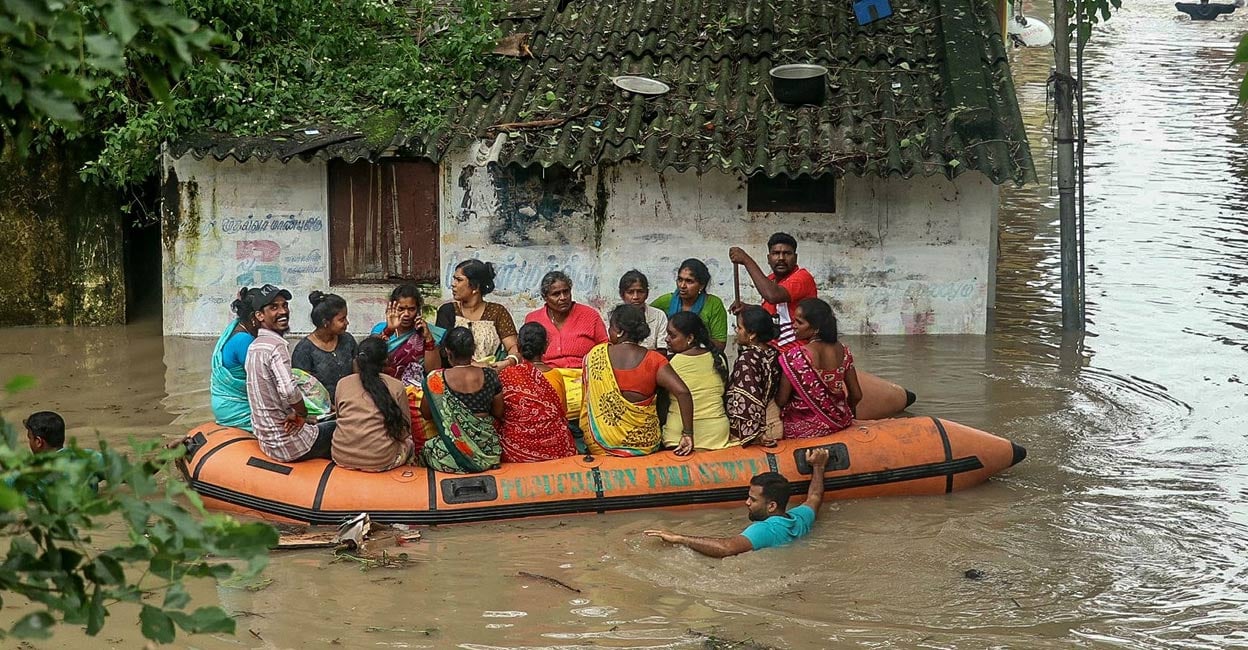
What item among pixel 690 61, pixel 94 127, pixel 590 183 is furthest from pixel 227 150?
pixel 690 61

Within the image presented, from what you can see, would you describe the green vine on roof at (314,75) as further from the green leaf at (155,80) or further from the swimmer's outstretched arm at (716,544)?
the green leaf at (155,80)

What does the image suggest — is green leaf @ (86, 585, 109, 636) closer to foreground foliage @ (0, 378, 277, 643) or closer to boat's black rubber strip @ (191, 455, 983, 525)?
foreground foliage @ (0, 378, 277, 643)

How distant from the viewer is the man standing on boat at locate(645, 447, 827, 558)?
7.09 meters

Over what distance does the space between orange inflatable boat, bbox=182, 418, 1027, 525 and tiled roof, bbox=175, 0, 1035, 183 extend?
335cm

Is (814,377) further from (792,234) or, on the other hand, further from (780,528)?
(792,234)

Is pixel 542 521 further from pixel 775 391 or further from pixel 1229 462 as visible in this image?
pixel 1229 462

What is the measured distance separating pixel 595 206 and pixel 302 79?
2912 mm

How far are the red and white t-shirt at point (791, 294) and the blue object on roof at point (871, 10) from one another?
4.65 m

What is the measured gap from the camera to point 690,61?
41.7ft

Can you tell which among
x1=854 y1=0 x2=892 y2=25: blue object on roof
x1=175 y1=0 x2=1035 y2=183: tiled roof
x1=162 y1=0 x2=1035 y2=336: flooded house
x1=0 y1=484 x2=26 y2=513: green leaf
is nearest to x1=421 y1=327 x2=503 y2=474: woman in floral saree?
x1=175 y1=0 x2=1035 y2=183: tiled roof

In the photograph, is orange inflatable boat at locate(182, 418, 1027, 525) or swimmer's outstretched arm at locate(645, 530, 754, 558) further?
orange inflatable boat at locate(182, 418, 1027, 525)

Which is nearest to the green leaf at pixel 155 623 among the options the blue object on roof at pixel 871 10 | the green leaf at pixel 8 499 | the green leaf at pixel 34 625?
the green leaf at pixel 34 625

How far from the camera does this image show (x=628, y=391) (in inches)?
312

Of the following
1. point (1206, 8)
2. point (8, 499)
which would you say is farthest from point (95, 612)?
point (1206, 8)
